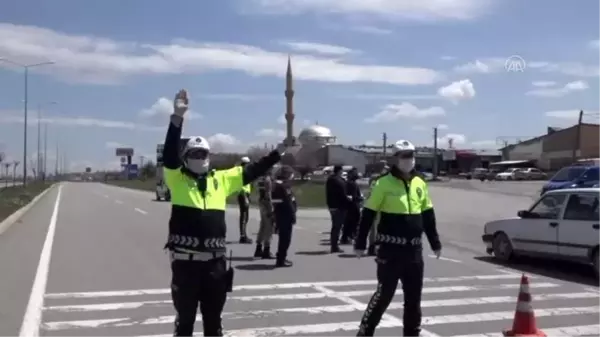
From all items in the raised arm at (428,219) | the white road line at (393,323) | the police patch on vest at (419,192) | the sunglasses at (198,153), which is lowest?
the white road line at (393,323)

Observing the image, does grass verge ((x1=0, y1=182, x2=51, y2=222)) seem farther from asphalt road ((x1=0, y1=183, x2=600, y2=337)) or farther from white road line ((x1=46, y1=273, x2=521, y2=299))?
white road line ((x1=46, y1=273, x2=521, y2=299))

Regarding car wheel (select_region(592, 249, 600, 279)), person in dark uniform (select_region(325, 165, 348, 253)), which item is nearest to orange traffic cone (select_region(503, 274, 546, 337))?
car wheel (select_region(592, 249, 600, 279))

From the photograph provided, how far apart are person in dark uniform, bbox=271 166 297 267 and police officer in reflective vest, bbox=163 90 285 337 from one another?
25.6 feet

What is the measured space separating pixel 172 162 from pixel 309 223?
21.2 m

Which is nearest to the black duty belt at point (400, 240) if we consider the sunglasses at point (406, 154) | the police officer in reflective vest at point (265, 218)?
the sunglasses at point (406, 154)

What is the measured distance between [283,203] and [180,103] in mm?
8218

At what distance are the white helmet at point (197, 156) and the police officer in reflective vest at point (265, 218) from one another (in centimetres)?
879

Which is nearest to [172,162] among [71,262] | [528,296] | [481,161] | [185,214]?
[185,214]

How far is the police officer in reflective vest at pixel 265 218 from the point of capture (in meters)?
15.0

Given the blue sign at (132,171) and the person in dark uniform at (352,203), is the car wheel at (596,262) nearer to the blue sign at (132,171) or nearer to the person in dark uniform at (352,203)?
the person in dark uniform at (352,203)

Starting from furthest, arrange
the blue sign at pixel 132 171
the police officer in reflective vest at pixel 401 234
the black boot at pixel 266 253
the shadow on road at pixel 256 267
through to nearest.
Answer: the blue sign at pixel 132 171, the black boot at pixel 266 253, the shadow on road at pixel 256 267, the police officer in reflective vest at pixel 401 234

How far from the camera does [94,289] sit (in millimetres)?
11586

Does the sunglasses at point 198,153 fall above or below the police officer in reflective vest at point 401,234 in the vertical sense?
above

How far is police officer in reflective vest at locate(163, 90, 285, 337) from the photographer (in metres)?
5.76
